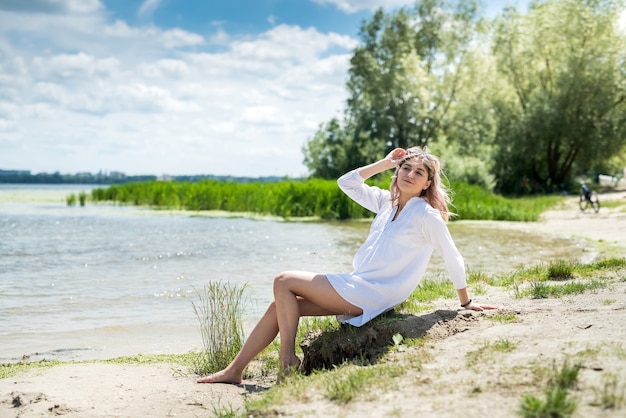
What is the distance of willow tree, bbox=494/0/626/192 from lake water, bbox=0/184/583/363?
14.7 meters

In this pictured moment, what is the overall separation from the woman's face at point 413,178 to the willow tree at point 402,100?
29.1 metres

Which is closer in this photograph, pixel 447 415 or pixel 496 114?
pixel 447 415

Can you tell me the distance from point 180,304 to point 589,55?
90.8 ft

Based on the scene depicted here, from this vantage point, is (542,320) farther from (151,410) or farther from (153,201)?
(153,201)

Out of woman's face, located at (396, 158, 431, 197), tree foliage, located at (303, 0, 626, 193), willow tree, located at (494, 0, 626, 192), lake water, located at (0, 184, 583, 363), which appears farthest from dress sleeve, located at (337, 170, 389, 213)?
willow tree, located at (494, 0, 626, 192)

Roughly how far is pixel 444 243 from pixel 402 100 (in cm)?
3250

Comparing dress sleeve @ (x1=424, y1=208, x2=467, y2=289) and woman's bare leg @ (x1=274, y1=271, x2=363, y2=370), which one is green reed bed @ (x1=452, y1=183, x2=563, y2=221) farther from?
woman's bare leg @ (x1=274, y1=271, x2=363, y2=370)

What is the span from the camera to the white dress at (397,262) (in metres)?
4.94

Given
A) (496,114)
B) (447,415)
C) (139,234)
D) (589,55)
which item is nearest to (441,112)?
(496,114)

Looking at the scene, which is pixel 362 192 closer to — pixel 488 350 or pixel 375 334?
pixel 375 334

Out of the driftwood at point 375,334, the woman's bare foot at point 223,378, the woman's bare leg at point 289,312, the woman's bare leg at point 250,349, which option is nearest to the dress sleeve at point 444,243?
the driftwood at point 375,334

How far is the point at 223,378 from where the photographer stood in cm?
505

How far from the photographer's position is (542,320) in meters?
4.75

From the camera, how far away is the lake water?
24.0 feet
